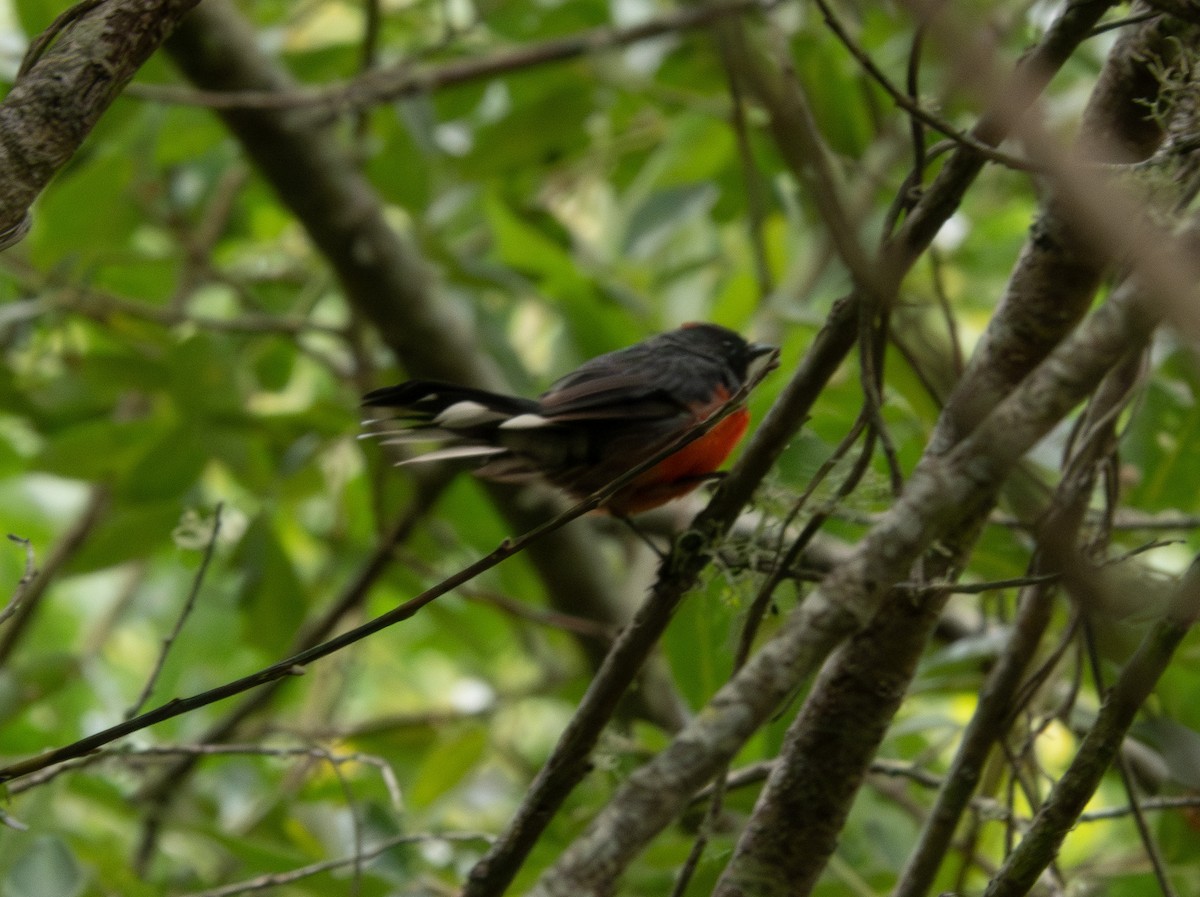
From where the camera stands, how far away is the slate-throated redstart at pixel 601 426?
3266mm

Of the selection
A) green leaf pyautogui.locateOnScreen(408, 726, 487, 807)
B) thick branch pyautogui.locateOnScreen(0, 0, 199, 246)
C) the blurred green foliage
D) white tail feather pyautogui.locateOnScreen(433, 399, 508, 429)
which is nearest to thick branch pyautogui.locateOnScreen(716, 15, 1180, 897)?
the blurred green foliage

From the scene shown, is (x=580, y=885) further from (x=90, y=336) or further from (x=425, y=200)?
(x=90, y=336)

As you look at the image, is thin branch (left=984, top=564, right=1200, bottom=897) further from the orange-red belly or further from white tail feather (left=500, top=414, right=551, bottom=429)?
white tail feather (left=500, top=414, right=551, bottom=429)

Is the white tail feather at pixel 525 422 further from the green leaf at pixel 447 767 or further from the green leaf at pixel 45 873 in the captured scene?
the green leaf at pixel 447 767

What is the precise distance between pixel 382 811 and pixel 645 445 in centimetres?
124

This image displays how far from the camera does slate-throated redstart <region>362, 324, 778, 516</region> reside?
10.7ft

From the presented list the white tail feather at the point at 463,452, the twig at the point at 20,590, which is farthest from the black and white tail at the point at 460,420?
the twig at the point at 20,590

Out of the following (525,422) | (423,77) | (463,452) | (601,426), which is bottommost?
(463,452)

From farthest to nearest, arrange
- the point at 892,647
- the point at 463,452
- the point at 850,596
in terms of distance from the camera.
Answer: the point at 463,452
the point at 892,647
the point at 850,596

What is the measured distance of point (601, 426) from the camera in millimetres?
3598

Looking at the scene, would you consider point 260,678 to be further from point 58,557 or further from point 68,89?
point 58,557

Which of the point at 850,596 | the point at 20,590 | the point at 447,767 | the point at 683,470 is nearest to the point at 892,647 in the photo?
the point at 850,596

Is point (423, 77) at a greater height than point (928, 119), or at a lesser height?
greater

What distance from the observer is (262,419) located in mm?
4496
